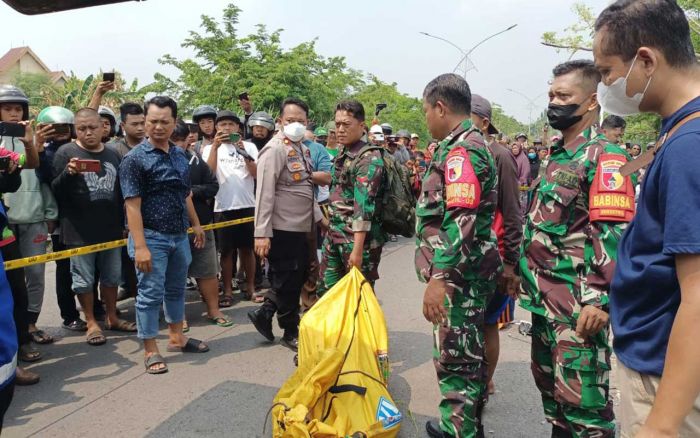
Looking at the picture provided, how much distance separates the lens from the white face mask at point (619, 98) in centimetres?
135

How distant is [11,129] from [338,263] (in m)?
2.47

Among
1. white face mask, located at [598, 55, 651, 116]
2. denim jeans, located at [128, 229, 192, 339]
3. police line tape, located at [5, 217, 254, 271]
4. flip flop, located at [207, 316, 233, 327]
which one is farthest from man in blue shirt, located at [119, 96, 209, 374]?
white face mask, located at [598, 55, 651, 116]

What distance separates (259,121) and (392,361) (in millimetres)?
3378

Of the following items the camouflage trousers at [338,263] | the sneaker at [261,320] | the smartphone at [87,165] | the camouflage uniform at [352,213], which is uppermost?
the smartphone at [87,165]

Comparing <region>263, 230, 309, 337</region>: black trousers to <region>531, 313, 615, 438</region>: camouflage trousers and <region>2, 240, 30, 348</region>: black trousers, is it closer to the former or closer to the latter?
<region>2, 240, 30, 348</region>: black trousers

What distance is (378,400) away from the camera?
263 cm

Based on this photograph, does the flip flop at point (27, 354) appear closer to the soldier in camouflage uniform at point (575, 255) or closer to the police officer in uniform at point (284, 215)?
the police officer in uniform at point (284, 215)

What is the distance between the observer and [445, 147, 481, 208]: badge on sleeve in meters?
2.32

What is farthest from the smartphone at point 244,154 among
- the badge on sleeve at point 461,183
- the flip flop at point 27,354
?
the badge on sleeve at point 461,183

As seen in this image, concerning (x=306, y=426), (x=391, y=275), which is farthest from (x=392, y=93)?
(x=306, y=426)

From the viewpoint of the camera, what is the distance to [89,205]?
4.34 m

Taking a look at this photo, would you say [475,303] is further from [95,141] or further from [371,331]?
[95,141]

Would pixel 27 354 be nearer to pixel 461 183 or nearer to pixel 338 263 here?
pixel 338 263

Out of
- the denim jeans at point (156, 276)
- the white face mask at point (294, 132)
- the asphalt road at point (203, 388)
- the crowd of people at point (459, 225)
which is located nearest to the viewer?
the crowd of people at point (459, 225)
